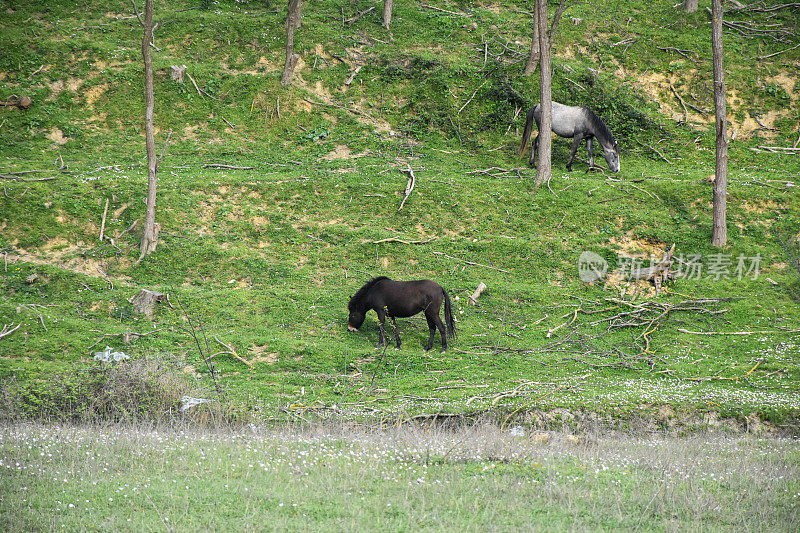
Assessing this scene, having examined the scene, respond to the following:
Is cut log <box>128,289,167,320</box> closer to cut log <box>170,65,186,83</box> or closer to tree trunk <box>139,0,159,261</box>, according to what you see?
tree trunk <box>139,0,159,261</box>

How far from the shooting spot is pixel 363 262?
2031cm

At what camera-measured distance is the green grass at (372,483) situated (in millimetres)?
7348

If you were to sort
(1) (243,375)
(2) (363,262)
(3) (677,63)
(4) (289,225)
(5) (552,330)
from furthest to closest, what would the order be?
1. (3) (677,63)
2. (4) (289,225)
3. (2) (363,262)
4. (5) (552,330)
5. (1) (243,375)

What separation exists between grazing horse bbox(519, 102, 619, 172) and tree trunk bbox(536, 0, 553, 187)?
152cm

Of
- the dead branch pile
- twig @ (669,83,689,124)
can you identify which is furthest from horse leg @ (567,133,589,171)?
the dead branch pile

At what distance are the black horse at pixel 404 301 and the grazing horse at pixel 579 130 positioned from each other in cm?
1193

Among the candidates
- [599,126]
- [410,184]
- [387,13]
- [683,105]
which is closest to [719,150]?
[599,126]

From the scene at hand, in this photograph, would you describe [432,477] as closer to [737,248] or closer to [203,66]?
[737,248]

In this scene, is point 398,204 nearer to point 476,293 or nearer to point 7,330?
point 476,293

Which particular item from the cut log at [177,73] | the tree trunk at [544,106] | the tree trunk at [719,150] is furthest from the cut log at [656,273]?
the cut log at [177,73]

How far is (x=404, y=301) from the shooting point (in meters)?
16.3

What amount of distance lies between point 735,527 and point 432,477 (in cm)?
367

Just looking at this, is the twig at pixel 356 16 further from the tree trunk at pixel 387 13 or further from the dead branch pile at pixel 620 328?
the dead branch pile at pixel 620 328

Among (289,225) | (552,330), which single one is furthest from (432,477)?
(289,225)
